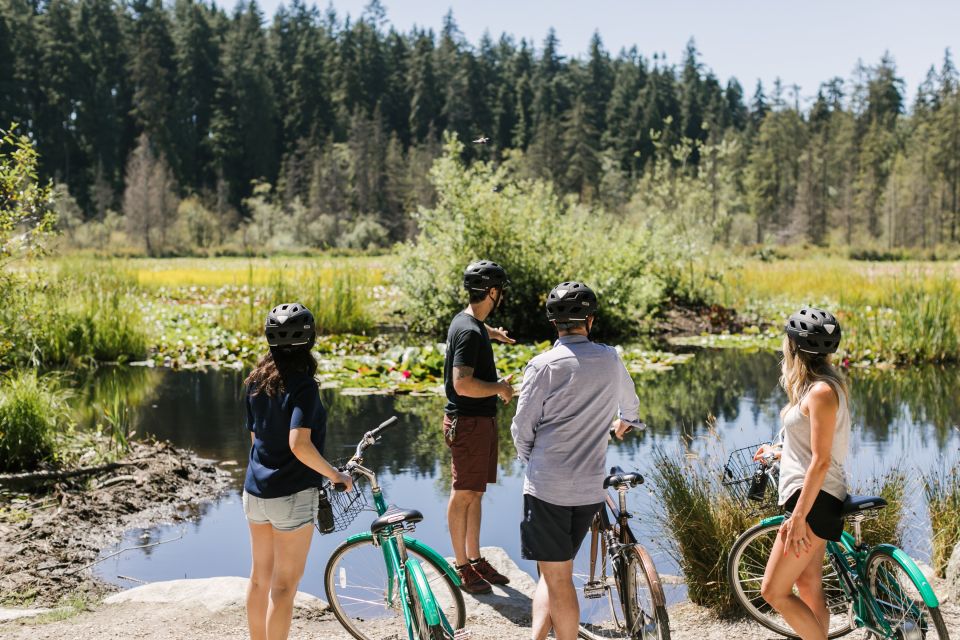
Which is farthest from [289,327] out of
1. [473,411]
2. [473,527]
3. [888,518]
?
[888,518]

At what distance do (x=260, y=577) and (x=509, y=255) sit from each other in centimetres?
1611

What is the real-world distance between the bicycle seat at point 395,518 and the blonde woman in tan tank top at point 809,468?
4.68ft

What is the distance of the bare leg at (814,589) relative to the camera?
3.94 m

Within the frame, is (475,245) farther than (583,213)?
No

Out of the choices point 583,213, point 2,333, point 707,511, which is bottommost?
point 707,511

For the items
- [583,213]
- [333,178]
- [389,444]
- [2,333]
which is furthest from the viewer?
[333,178]

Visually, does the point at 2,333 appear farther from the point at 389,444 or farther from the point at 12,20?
the point at 12,20

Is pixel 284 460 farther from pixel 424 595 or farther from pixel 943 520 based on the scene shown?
pixel 943 520

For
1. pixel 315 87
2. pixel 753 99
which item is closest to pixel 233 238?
pixel 315 87

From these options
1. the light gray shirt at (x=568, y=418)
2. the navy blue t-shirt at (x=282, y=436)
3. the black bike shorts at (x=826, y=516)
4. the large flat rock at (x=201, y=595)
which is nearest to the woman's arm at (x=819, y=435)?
the black bike shorts at (x=826, y=516)

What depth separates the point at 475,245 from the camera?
19.9 m

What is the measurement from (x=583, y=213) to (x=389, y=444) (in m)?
12.8

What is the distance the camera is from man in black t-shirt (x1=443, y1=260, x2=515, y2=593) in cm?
501

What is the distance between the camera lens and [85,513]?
25.0 feet
